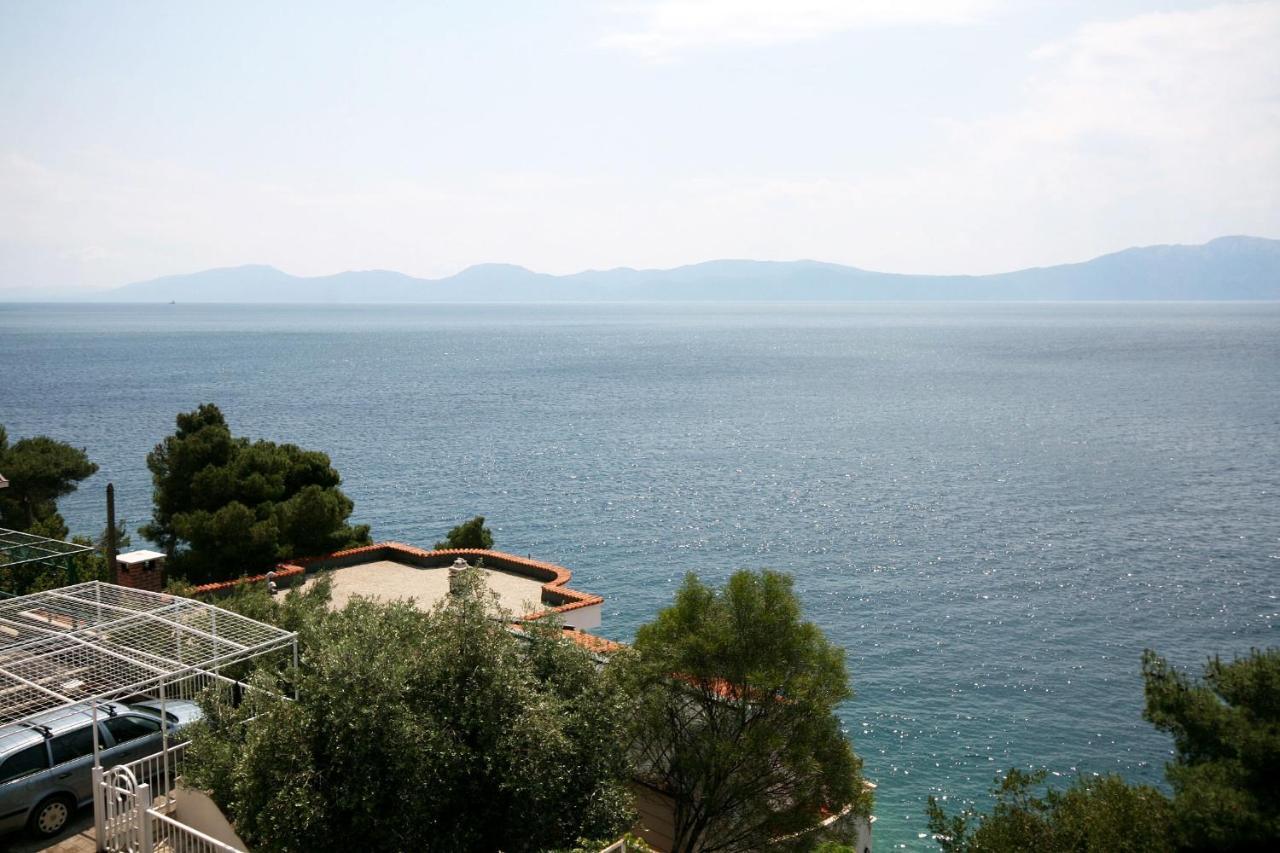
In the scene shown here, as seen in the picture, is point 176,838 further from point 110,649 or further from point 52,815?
point 110,649

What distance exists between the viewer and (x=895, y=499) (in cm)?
5341

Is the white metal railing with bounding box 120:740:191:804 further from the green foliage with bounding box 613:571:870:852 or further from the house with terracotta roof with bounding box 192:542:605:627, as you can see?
the house with terracotta roof with bounding box 192:542:605:627

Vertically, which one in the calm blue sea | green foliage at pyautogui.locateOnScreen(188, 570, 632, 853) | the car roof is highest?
green foliage at pyautogui.locateOnScreen(188, 570, 632, 853)

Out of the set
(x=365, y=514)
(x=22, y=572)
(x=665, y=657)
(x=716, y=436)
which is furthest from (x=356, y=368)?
(x=665, y=657)

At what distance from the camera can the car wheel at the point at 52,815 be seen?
35.7 feet

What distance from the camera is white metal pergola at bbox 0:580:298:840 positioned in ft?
35.8

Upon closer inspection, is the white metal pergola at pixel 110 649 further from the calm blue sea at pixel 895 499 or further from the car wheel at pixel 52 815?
the calm blue sea at pixel 895 499

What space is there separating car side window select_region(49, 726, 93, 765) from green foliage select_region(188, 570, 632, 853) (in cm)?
235

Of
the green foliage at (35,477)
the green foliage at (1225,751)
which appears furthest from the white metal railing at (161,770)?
the green foliage at (35,477)

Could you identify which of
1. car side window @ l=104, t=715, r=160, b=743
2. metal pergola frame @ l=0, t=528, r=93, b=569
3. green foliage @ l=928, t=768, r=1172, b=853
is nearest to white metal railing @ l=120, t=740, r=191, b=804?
car side window @ l=104, t=715, r=160, b=743

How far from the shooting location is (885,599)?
121 ft

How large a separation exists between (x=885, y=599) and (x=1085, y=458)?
110 ft

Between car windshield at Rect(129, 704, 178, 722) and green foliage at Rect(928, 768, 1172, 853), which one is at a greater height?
car windshield at Rect(129, 704, 178, 722)

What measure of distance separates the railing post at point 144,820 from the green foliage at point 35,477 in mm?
27987
